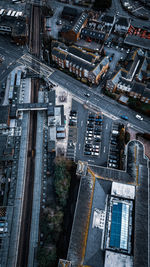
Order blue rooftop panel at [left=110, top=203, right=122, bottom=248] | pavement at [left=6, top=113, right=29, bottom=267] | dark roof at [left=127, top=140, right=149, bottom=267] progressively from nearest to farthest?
dark roof at [left=127, top=140, right=149, bottom=267]
blue rooftop panel at [left=110, top=203, right=122, bottom=248]
pavement at [left=6, top=113, right=29, bottom=267]

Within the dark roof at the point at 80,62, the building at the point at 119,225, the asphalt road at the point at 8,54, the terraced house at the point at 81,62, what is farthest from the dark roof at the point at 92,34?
the building at the point at 119,225

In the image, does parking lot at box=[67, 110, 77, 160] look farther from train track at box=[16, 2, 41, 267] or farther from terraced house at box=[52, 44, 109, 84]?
terraced house at box=[52, 44, 109, 84]

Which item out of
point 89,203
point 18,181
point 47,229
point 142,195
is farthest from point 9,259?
point 142,195

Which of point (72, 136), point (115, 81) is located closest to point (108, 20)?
point (115, 81)

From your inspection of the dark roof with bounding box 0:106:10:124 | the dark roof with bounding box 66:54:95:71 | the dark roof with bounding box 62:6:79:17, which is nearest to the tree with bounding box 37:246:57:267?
the dark roof with bounding box 0:106:10:124

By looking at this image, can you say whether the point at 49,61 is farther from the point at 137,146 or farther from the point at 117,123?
the point at 137,146

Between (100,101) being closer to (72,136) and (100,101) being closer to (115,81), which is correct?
(115,81)

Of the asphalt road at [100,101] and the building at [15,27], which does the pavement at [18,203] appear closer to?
the asphalt road at [100,101]
